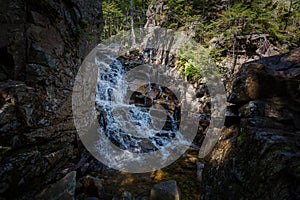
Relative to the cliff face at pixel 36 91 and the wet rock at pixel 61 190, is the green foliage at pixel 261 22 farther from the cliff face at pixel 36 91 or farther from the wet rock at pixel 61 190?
the wet rock at pixel 61 190

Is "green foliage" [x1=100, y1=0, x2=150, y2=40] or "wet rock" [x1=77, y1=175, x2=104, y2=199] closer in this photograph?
"wet rock" [x1=77, y1=175, x2=104, y2=199]

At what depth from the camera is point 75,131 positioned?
616 cm

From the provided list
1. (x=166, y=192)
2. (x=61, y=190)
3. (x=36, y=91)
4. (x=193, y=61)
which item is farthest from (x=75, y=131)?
(x=193, y=61)

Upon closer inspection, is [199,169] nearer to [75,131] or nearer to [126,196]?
[126,196]

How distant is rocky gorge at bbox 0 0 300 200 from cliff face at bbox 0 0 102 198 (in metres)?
0.02

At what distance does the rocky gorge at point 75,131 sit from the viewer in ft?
A: 6.98

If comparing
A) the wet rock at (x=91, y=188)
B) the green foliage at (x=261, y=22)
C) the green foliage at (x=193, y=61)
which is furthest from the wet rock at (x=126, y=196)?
the green foliage at (x=261, y=22)

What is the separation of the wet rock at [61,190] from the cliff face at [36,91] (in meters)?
0.27

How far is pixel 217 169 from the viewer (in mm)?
2830

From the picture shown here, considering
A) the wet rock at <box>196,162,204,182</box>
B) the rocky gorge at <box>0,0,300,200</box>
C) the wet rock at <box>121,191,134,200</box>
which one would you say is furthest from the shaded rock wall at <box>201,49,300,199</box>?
the wet rock at <box>196,162,204,182</box>

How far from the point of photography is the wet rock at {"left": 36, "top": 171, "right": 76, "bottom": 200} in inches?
144

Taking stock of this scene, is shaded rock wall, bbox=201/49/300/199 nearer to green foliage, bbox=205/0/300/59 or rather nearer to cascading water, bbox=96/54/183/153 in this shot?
cascading water, bbox=96/54/183/153

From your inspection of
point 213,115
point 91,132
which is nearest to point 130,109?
point 91,132

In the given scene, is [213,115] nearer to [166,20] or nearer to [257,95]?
[257,95]
